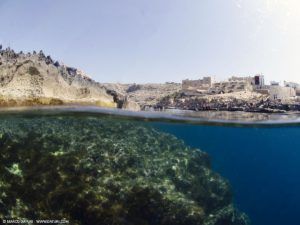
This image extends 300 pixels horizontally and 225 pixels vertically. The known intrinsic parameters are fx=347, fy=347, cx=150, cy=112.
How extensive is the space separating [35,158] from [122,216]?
14.4 feet

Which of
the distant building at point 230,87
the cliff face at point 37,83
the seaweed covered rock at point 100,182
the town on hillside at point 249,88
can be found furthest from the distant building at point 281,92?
the cliff face at point 37,83

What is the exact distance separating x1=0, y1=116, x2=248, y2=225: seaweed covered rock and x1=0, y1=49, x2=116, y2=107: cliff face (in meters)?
1.66

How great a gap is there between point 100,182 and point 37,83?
5536 mm

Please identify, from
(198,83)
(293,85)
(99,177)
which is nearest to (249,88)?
(198,83)

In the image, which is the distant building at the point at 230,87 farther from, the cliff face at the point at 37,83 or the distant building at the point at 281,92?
the cliff face at the point at 37,83

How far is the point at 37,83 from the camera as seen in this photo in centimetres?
1547

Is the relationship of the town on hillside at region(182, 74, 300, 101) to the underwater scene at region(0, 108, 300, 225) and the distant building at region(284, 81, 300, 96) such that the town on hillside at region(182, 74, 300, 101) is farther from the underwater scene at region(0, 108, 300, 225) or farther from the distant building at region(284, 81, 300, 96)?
the underwater scene at region(0, 108, 300, 225)

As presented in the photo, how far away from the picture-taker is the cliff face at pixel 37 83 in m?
15.1

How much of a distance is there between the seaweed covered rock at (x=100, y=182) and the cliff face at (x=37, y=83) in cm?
166

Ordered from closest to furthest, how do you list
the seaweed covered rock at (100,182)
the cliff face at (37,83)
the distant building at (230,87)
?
the seaweed covered rock at (100,182) < the cliff face at (37,83) < the distant building at (230,87)

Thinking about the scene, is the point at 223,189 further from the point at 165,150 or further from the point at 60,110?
the point at 60,110

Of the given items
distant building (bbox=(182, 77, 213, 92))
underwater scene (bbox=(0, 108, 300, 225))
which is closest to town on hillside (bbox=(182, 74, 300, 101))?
distant building (bbox=(182, 77, 213, 92))

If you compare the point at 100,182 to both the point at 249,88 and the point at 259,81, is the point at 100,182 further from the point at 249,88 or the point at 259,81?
the point at 259,81

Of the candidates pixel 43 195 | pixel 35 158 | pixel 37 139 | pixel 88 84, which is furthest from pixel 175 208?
pixel 88 84
